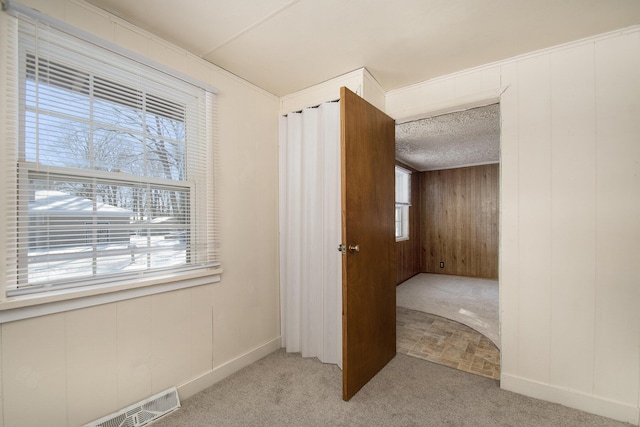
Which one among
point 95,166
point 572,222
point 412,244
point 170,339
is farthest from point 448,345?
point 412,244

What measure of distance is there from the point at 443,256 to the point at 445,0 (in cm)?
560

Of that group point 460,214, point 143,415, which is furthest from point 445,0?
point 460,214

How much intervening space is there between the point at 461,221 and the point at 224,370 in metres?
5.57

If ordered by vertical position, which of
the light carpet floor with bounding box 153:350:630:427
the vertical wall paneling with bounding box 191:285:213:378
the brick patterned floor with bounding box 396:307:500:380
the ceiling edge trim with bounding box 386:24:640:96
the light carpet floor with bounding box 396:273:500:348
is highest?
the ceiling edge trim with bounding box 386:24:640:96

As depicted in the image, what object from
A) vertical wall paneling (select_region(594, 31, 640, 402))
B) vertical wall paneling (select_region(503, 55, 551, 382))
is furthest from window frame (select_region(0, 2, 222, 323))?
vertical wall paneling (select_region(594, 31, 640, 402))

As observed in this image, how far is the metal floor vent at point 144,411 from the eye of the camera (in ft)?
4.80

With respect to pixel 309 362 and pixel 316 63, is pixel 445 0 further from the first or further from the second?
pixel 309 362

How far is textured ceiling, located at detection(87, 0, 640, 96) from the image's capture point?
1.48m

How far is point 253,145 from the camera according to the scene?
2.34 m

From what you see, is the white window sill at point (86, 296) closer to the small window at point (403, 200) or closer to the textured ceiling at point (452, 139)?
the textured ceiling at point (452, 139)

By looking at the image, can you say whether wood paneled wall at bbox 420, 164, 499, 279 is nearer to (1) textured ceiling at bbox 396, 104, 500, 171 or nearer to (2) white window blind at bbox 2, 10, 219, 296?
(1) textured ceiling at bbox 396, 104, 500, 171

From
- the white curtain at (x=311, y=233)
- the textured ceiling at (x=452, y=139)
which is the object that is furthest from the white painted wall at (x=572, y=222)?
the white curtain at (x=311, y=233)

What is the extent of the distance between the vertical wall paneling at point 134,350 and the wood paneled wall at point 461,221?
19.3 feet

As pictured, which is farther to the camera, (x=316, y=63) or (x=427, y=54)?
(x=316, y=63)
